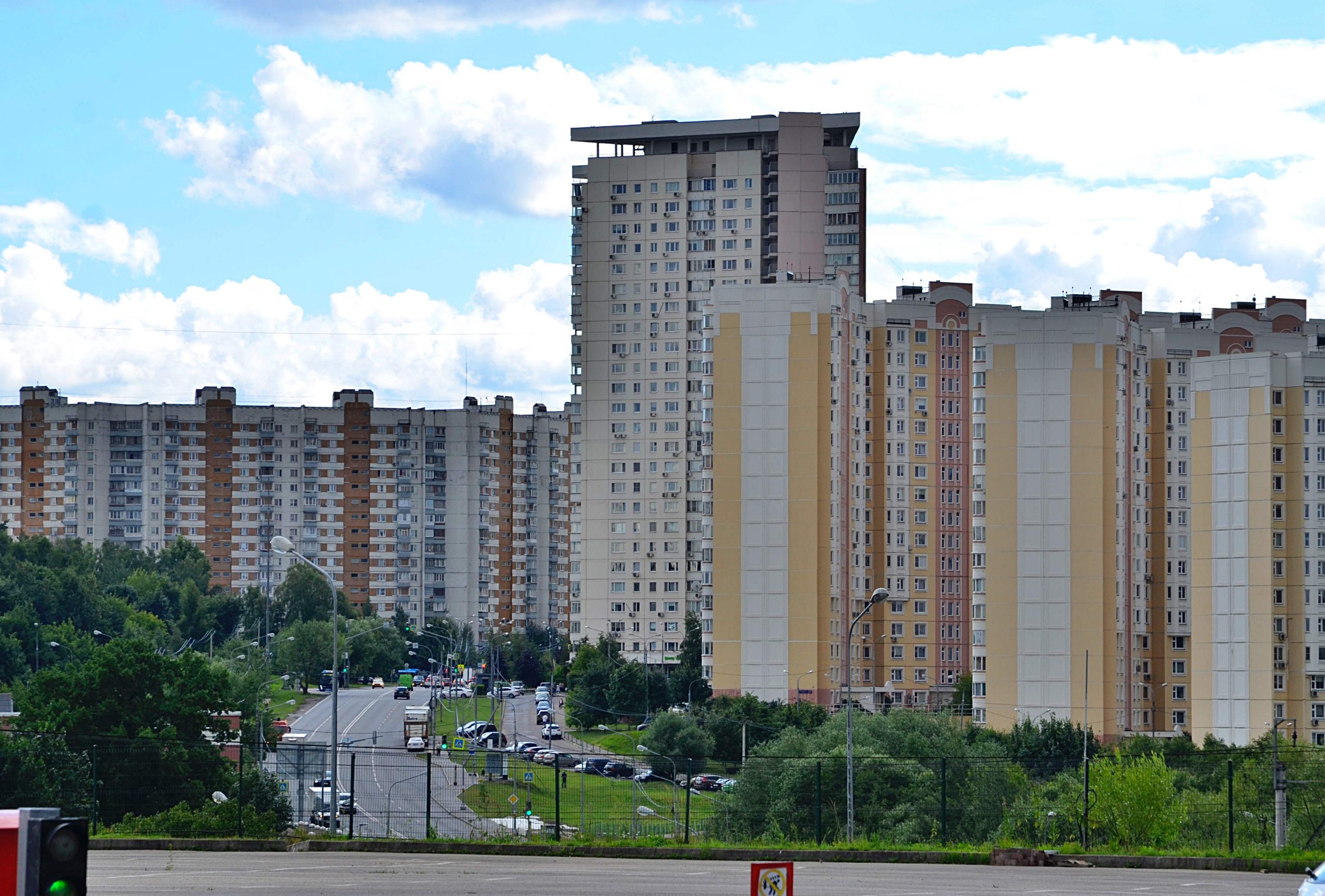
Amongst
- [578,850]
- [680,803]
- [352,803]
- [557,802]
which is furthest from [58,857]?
[680,803]

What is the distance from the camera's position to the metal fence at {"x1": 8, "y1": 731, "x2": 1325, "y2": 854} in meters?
29.9

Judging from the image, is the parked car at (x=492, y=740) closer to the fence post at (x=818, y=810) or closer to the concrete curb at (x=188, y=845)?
the fence post at (x=818, y=810)

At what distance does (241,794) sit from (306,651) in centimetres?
10713

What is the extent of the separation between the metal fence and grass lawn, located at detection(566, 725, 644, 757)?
6048 cm

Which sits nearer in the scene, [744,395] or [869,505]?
[744,395]

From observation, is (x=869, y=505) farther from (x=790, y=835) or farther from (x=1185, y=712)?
(x=790, y=835)

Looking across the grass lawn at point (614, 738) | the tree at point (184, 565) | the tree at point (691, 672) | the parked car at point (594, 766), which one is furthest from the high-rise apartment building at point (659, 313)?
the parked car at point (594, 766)

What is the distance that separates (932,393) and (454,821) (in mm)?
85022

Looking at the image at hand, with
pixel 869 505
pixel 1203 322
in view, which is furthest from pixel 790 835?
pixel 1203 322

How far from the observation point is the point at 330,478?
16538 centimetres

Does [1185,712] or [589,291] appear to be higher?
[589,291]

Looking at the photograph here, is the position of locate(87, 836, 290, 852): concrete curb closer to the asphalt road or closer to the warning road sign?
the asphalt road

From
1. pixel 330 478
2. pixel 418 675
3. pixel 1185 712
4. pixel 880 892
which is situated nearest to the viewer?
pixel 880 892

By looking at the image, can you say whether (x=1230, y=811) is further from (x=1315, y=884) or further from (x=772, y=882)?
(x=772, y=882)
